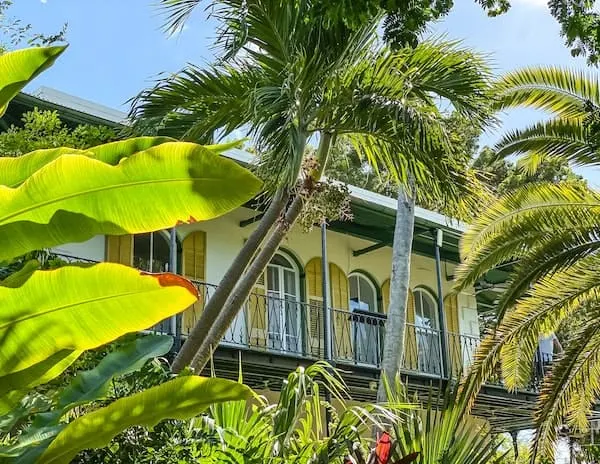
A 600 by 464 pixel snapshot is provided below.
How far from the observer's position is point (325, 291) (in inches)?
556

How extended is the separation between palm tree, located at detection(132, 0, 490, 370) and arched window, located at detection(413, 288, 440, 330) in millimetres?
11415

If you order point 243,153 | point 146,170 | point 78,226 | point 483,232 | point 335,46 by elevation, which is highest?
point 243,153

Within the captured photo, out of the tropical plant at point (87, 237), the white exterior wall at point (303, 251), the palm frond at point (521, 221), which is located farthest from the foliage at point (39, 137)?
the palm frond at point (521, 221)

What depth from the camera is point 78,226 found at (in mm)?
3697

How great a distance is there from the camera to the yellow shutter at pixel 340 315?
648 inches

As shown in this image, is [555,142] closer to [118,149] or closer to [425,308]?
[118,149]

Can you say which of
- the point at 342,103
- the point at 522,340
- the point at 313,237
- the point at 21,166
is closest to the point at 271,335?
the point at 313,237

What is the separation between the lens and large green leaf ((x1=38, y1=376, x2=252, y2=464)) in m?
3.76

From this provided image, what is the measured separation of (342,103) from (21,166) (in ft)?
14.8

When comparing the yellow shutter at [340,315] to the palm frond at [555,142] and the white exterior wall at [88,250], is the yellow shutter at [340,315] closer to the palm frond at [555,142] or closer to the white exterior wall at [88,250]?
the white exterior wall at [88,250]

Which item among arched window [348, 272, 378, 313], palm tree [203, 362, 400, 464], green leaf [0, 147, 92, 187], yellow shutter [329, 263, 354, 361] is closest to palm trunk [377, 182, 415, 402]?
yellow shutter [329, 263, 354, 361]

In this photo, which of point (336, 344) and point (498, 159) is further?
point (336, 344)

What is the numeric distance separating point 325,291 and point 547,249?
421 centimetres

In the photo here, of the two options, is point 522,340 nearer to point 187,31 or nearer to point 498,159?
point 498,159
